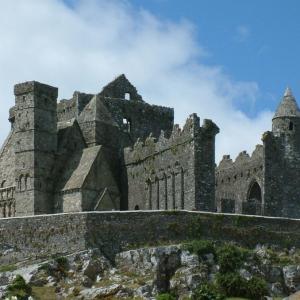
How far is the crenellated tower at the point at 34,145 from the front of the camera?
96.1 m

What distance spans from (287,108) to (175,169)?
463 inches

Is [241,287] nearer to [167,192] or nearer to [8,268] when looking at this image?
[8,268]

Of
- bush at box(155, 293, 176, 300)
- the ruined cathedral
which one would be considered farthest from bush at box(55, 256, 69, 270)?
the ruined cathedral

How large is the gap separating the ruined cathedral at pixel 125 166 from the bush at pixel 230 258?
33.6 ft

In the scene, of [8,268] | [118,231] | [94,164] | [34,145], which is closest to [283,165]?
[94,164]

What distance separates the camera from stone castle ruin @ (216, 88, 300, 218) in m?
97.5

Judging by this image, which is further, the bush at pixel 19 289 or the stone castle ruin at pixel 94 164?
the stone castle ruin at pixel 94 164

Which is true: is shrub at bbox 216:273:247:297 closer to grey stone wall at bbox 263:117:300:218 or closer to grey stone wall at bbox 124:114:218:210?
grey stone wall at bbox 124:114:218:210

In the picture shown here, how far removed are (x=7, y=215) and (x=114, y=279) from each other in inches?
838

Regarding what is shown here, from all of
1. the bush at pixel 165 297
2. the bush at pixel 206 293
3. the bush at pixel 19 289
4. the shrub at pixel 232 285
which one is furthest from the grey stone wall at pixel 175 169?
the bush at pixel 19 289

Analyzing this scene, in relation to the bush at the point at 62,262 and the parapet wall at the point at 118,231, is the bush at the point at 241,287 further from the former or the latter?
the bush at the point at 62,262

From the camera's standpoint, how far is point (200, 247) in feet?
267

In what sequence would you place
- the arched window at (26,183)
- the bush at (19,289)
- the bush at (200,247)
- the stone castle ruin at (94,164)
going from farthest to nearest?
the arched window at (26,183)
the stone castle ruin at (94,164)
the bush at (200,247)
the bush at (19,289)

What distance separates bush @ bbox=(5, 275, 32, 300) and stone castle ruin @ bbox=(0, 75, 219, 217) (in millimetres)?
16776
